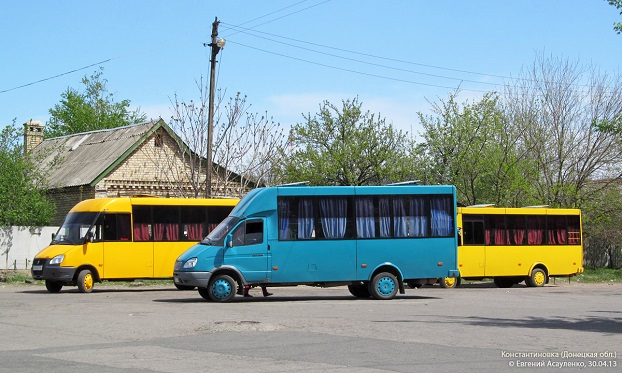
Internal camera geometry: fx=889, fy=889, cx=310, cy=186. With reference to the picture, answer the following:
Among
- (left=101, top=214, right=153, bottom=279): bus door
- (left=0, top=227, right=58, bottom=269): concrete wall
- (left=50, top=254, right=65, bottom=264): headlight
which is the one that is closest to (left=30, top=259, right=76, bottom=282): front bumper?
(left=50, top=254, right=65, bottom=264): headlight

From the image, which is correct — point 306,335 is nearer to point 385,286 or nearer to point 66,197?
point 385,286

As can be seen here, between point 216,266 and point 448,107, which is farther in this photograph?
point 448,107

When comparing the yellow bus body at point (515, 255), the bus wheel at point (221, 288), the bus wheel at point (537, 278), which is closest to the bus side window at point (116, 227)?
the bus wheel at point (221, 288)

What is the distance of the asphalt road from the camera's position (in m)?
10.7

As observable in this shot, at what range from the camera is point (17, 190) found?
37.6 meters

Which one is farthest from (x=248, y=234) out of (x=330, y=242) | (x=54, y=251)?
(x=54, y=251)

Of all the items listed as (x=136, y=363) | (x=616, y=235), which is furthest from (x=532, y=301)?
(x=616, y=235)

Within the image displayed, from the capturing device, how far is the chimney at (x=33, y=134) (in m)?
51.4

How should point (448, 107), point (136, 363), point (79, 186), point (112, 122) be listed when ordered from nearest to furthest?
point (136, 363) < point (79, 186) < point (448, 107) < point (112, 122)

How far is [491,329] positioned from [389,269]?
8097 mm

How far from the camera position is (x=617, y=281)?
38.2 m

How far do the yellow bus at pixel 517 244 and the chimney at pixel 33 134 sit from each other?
29.6 meters

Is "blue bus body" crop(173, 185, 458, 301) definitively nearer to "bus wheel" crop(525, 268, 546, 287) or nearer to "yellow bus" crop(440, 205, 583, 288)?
"yellow bus" crop(440, 205, 583, 288)

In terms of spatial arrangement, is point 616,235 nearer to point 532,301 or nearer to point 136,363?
point 532,301
